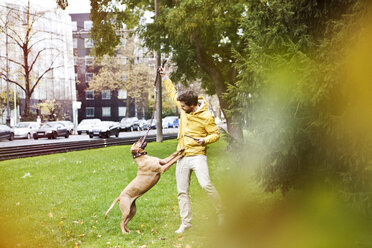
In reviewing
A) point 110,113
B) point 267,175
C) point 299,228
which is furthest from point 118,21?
point 110,113

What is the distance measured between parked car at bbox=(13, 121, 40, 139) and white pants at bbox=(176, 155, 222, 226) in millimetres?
24847

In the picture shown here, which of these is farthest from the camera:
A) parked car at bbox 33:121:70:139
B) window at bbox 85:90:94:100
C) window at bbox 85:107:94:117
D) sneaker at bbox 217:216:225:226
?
window at bbox 85:107:94:117

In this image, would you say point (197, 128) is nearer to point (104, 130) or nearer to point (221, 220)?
point (221, 220)

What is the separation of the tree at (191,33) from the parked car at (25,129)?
14.0 metres

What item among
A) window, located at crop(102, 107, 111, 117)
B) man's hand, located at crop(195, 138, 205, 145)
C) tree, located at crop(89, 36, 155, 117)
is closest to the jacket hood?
man's hand, located at crop(195, 138, 205, 145)

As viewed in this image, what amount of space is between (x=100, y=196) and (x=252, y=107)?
11.5ft

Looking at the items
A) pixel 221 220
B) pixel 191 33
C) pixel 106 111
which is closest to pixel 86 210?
pixel 221 220

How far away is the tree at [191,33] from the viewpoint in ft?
35.2

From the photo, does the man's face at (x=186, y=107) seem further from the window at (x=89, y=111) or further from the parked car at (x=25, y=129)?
the window at (x=89, y=111)

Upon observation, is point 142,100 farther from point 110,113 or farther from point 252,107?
point 252,107

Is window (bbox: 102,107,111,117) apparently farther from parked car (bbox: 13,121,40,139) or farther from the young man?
the young man

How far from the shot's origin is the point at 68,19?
9.98 meters

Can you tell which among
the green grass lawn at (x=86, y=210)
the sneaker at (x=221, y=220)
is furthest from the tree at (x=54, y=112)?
the sneaker at (x=221, y=220)

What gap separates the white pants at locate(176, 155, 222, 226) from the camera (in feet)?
17.6
